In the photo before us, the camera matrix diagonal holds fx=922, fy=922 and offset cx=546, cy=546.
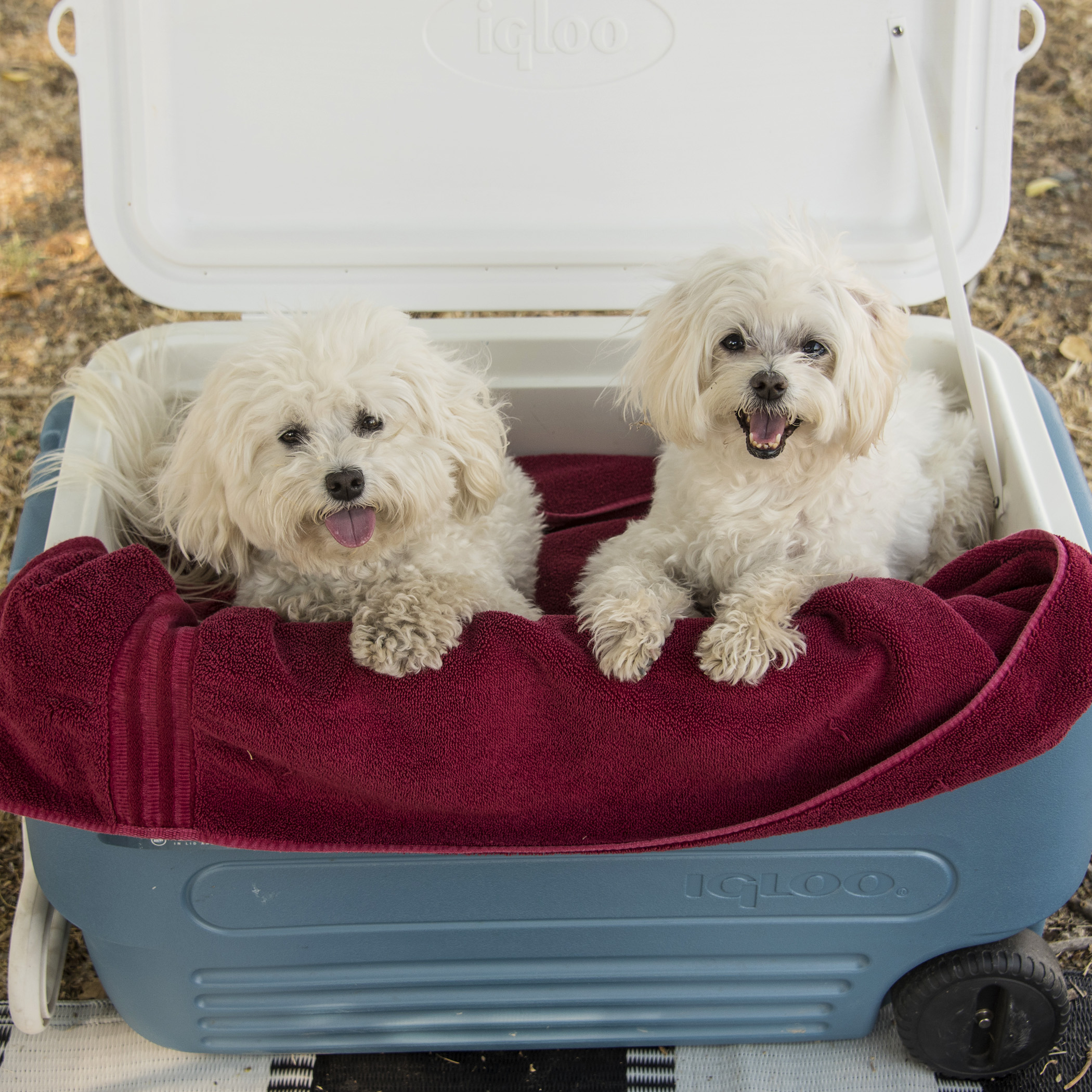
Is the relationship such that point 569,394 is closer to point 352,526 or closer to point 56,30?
point 352,526

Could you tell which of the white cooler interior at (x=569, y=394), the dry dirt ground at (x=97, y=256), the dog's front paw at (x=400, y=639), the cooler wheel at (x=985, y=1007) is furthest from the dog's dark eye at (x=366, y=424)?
the dry dirt ground at (x=97, y=256)

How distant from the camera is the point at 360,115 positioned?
164 cm

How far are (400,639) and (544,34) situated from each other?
1.12 metres

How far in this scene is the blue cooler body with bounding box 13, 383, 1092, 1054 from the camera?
1.21 meters

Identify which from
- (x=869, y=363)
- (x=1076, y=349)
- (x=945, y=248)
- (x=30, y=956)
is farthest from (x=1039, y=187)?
(x=30, y=956)

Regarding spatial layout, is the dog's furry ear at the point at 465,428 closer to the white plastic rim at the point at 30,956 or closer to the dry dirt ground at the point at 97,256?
the white plastic rim at the point at 30,956

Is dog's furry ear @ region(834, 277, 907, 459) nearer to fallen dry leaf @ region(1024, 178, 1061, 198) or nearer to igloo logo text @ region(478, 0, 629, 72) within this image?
igloo logo text @ region(478, 0, 629, 72)

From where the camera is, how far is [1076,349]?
8.41 feet

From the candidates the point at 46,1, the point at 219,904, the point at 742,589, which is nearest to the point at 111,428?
the point at 219,904

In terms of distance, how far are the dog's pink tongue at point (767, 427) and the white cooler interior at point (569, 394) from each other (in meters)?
0.46

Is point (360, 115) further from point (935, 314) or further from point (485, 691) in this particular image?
point (935, 314)

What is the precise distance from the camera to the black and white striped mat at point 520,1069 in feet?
4.88

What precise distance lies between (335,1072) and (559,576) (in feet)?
3.07

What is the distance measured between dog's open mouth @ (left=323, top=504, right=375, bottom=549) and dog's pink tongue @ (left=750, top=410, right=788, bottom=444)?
0.55 meters
